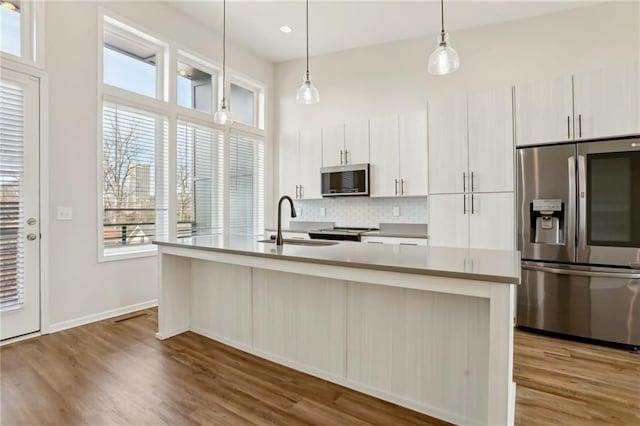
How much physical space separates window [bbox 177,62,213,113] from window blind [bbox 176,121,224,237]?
0.93 feet

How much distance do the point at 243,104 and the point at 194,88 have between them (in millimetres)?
901

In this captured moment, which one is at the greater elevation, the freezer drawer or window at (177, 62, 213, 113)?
window at (177, 62, 213, 113)

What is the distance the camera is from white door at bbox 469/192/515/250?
3.33 m

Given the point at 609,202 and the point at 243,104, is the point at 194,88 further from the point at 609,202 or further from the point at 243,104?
the point at 609,202

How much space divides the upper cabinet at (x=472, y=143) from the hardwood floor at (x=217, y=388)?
5.23 ft

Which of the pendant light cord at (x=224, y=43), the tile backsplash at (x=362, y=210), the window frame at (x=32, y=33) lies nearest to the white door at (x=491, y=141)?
the tile backsplash at (x=362, y=210)

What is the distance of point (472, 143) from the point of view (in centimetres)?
351

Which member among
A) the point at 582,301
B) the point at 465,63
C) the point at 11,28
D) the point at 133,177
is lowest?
the point at 582,301

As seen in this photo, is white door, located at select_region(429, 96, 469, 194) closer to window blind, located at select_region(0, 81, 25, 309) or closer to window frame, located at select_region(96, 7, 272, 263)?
window frame, located at select_region(96, 7, 272, 263)

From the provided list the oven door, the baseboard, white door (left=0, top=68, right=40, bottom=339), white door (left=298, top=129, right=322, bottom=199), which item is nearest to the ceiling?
white door (left=298, top=129, right=322, bottom=199)

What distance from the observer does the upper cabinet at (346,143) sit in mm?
4492

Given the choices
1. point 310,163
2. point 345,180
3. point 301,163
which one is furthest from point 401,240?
point 301,163

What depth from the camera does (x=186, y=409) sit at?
74.0 inches

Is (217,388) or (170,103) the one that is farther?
(170,103)
